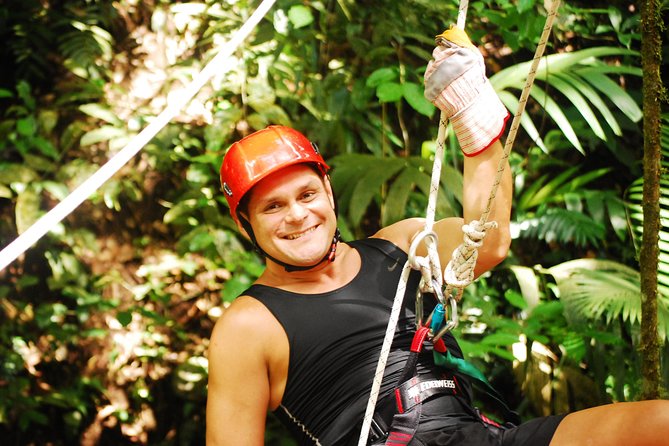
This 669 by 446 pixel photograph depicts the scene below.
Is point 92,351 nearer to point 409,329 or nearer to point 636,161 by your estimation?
point 409,329

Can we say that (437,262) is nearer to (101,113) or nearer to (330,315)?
(330,315)

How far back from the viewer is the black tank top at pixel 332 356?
1.77 meters

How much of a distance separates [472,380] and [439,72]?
0.79 meters

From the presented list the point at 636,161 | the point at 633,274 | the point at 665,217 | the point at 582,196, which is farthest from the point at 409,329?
the point at 636,161

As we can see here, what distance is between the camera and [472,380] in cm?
185

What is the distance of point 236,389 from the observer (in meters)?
1.70

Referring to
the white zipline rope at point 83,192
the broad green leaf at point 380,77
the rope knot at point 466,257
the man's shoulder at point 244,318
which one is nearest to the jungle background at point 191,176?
the broad green leaf at point 380,77

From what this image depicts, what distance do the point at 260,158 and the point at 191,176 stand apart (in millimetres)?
1672

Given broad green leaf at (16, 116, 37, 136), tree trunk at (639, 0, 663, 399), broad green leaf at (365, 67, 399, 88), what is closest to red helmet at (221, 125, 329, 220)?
tree trunk at (639, 0, 663, 399)

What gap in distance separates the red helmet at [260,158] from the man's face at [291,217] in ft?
0.12

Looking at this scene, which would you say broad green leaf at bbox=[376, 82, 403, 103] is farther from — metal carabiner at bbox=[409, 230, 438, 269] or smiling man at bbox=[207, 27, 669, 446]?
metal carabiner at bbox=[409, 230, 438, 269]

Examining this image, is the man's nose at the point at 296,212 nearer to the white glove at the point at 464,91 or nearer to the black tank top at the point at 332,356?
the black tank top at the point at 332,356

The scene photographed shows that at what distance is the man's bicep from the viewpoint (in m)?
1.70

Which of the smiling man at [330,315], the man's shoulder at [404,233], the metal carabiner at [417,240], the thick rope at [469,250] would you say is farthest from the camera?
the man's shoulder at [404,233]
